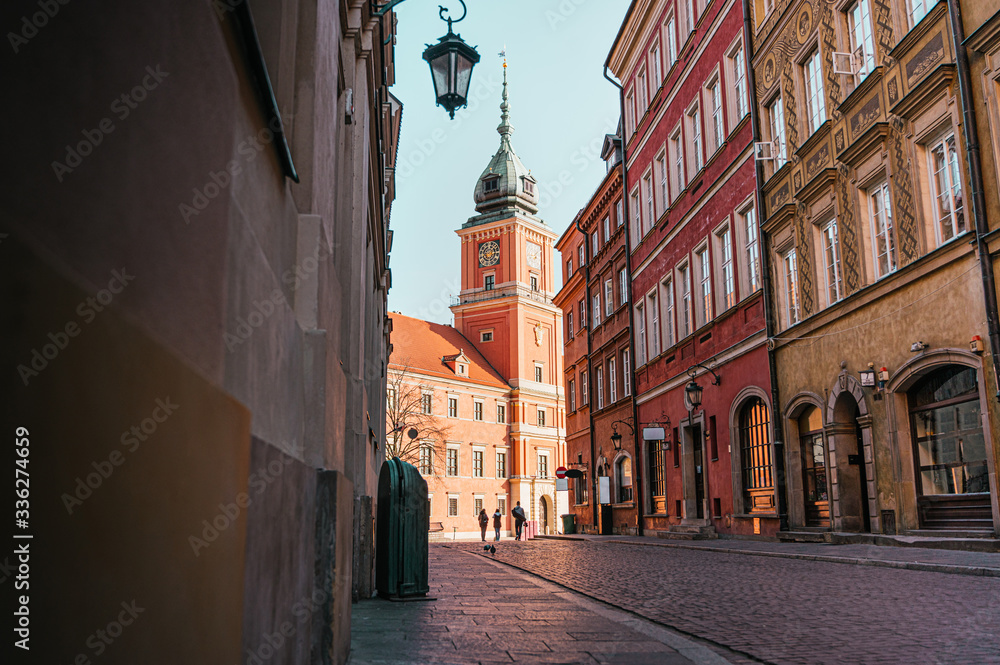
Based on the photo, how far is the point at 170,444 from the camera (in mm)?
1737

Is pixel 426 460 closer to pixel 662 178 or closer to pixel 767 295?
pixel 662 178

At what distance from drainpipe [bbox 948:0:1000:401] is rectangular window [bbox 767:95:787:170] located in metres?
6.49

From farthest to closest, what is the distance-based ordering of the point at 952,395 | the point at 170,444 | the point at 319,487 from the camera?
1. the point at 952,395
2. the point at 319,487
3. the point at 170,444

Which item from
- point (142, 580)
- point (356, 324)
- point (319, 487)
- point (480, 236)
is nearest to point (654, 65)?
point (356, 324)

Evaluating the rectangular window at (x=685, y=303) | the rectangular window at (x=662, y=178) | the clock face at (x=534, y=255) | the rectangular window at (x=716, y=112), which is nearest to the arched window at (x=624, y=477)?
the rectangular window at (x=685, y=303)

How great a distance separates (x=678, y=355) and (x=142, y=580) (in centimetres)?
2582

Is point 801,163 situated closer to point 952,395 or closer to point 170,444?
point 952,395

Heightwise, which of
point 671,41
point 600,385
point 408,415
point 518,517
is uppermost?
point 671,41

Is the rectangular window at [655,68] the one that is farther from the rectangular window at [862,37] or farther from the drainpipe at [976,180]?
the drainpipe at [976,180]

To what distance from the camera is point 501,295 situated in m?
76.8
